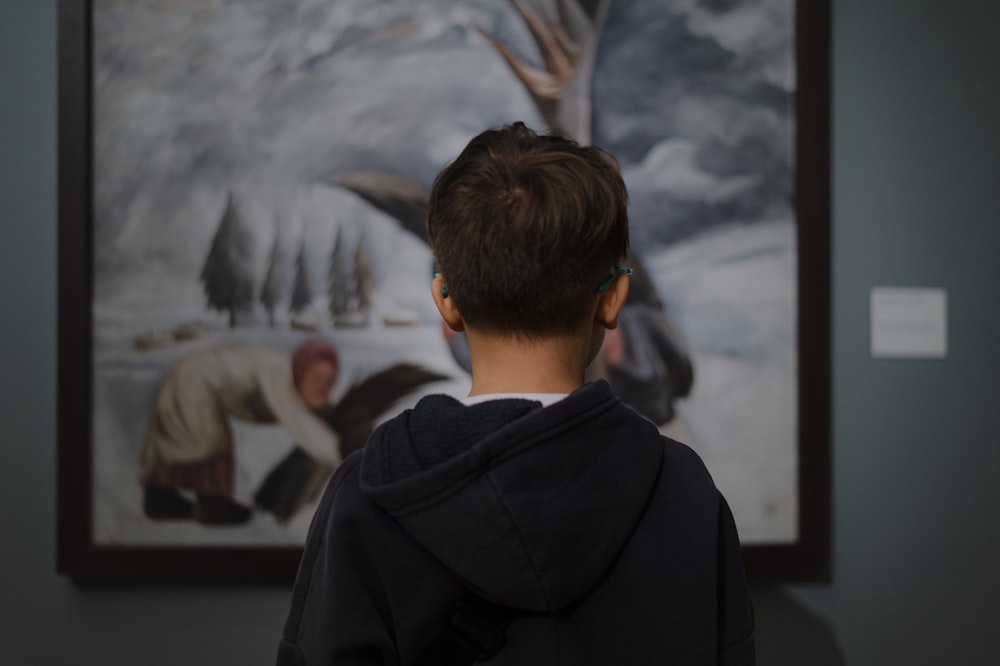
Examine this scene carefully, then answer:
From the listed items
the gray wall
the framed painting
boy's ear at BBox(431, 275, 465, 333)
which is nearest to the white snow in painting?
the framed painting

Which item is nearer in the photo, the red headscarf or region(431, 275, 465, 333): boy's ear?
region(431, 275, 465, 333): boy's ear

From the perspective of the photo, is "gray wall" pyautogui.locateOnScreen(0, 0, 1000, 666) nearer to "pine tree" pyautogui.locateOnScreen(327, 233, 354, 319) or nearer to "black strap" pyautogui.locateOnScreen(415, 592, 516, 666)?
"pine tree" pyautogui.locateOnScreen(327, 233, 354, 319)

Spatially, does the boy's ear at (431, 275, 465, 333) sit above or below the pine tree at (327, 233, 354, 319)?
below

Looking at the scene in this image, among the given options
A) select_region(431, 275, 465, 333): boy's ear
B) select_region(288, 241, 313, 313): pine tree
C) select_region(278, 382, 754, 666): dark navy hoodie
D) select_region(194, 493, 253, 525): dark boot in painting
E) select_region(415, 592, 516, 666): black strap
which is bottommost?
select_region(194, 493, 253, 525): dark boot in painting

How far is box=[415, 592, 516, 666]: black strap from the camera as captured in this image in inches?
26.4

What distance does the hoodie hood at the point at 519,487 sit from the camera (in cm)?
64

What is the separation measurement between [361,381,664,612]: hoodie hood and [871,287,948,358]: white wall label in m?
0.95

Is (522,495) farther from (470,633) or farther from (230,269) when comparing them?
(230,269)

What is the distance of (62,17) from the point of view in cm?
141

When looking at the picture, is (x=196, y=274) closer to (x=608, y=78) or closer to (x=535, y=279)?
(x=608, y=78)

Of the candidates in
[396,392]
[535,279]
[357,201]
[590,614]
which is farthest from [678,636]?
[357,201]

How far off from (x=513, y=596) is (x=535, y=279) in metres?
0.26

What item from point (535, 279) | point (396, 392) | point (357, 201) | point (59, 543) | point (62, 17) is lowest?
point (59, 543)

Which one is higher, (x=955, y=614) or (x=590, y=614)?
(x=590, y=614)
